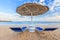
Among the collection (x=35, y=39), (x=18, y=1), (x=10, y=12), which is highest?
(x=18, y=1)

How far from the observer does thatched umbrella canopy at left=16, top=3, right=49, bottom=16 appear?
157 cm

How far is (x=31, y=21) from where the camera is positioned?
1.80m

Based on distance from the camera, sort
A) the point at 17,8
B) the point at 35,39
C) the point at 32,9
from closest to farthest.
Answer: the point at 35,39
the point at 32,9
the point at 17,8

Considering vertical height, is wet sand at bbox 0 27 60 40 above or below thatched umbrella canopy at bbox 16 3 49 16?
below

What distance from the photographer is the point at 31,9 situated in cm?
159

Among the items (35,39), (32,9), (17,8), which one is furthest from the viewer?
(17,8)

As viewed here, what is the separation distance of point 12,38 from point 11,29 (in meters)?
0.13

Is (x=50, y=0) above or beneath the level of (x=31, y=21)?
above

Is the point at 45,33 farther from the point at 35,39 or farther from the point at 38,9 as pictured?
the point at 38,9

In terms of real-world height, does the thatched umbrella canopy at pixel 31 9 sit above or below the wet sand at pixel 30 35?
above

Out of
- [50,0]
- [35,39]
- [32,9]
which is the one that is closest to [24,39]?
[35,39]

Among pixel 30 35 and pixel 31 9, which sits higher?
pixel 31 9

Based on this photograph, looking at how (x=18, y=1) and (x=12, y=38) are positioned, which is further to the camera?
(x=18, y=1)

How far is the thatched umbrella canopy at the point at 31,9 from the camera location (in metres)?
1.57
